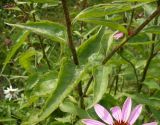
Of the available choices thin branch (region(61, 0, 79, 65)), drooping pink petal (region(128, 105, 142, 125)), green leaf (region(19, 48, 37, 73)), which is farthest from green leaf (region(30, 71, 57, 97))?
green leaf (region(19, 48, 37, 73))

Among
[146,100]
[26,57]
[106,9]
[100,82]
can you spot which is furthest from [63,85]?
[26,57]

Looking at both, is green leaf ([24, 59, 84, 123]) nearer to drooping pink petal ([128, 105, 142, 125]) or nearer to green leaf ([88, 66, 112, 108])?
green leaf ([88, 66, 112, 108])

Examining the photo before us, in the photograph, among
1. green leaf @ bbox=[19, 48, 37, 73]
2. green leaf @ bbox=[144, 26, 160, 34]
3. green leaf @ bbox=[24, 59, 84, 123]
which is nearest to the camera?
green leaf @ bbox=[24, 59, 84, 123]

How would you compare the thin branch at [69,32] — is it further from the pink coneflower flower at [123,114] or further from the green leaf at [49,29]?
the pink coneflower flower at [123,114]

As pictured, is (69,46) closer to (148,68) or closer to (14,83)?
(148,68)

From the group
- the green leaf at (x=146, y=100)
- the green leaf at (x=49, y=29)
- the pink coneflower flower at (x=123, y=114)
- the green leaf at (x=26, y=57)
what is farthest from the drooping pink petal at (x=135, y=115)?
the green leaf at (x=26, y=57)

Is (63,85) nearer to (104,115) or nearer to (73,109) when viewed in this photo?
(104,115)
